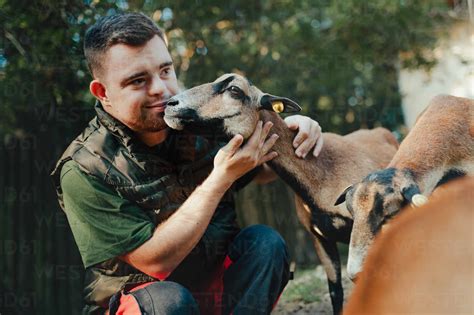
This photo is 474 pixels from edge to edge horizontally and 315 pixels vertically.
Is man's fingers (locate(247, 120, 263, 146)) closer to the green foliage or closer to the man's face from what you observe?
the man's face

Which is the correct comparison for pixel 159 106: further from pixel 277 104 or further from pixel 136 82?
pixel 277 104

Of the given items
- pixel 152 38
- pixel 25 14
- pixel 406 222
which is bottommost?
pixel 406 222

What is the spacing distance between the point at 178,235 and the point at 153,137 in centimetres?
78

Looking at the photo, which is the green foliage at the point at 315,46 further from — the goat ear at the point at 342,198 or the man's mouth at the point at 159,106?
the goat ear at the point at 342,198

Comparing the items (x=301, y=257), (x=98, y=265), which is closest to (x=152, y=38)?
(x=98, y=265)

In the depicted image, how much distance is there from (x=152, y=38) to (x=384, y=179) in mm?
1578

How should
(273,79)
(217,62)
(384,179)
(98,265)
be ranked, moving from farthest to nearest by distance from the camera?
(273,79)
(217,62)
(384,179)
(98,265)

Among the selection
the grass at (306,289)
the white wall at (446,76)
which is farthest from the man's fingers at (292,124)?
the white wall at (446,76)

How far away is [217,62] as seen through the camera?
791 cm

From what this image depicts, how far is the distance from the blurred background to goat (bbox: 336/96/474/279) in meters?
2.55

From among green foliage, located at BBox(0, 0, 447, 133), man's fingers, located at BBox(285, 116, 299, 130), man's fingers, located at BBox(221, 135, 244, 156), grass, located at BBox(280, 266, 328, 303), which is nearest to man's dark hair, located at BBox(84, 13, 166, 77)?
man's fingers, located at BBox(221, 135, 244, 156)

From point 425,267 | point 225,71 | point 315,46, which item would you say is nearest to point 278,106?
point 425,267

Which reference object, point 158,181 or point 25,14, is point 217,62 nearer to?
point 25,14

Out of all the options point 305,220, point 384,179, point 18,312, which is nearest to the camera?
point 384,179
